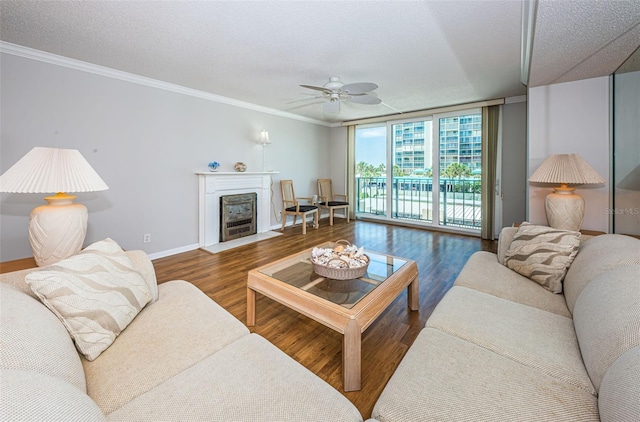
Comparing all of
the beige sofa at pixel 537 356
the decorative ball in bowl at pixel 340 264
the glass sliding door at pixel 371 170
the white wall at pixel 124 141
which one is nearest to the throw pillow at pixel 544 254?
the beige sofa at pixel 537 356

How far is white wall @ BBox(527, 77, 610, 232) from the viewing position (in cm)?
285

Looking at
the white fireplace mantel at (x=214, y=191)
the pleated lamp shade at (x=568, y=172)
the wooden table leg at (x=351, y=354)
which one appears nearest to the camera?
the wooden table leg at (x=351, y=354)

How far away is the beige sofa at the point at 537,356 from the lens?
2.83ft

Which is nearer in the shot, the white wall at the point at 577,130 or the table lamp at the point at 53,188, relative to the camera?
the table lamp at the point at 53,188

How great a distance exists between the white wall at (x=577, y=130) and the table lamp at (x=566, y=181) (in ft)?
1.66

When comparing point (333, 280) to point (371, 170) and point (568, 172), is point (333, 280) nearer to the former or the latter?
point (568, 172)

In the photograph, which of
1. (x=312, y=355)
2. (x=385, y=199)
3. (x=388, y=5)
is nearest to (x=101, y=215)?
(x=312, y=355)

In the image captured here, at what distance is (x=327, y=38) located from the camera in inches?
96.7

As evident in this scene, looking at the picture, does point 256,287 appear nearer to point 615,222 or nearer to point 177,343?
point 177,343

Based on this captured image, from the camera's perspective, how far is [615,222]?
2.73m

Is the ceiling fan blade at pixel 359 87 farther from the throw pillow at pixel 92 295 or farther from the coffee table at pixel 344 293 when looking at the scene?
the throw pillow at pixel 92 295

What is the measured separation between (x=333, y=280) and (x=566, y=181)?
7.91 feet

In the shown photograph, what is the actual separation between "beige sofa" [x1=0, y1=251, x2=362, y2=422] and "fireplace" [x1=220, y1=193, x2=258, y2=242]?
3.12 metres

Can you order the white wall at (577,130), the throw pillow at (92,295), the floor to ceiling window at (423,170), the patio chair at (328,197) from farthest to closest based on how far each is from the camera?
1. the patio chair at (328,197)
2. the floor to ceiling window at (423,170)
3. the white wall at (577,130)
4. the throw pillow at (92,295)
